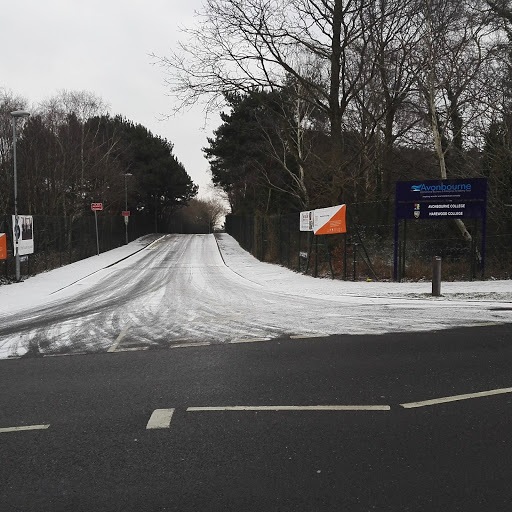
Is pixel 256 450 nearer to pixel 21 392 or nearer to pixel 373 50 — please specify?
pixel 21 392

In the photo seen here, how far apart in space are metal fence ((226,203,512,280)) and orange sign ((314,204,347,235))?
42cm

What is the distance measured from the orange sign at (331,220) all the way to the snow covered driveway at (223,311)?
6.01 ft

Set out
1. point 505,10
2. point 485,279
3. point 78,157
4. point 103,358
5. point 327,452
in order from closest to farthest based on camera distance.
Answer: point 327,452 → point 103,358 → point 485,279 → point 505,10 → point 78,157

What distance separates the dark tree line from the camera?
34094mm

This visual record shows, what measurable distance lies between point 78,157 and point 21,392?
37587 millimetres

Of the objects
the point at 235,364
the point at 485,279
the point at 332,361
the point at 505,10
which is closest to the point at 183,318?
the point at 235,364

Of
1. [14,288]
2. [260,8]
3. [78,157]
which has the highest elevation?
[260,8]

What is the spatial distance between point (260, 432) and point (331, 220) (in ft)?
40.7

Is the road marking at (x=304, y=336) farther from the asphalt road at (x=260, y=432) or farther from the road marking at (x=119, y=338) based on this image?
the road marking at (x=119, y=338)

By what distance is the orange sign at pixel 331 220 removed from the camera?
15.5m

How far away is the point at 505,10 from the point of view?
16.6 metres

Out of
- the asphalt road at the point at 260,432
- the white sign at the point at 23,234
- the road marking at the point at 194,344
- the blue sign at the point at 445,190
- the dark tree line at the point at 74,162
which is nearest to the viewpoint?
the asphalt road at the point at 260,432

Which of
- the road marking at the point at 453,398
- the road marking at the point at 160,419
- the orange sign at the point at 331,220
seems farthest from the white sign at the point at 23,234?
the road marking at the point at 453,398

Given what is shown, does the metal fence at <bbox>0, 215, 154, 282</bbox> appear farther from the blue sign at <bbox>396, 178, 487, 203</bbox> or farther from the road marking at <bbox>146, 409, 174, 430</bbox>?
the road marking at <bbox>146, 409, 174, 430</bbox>
